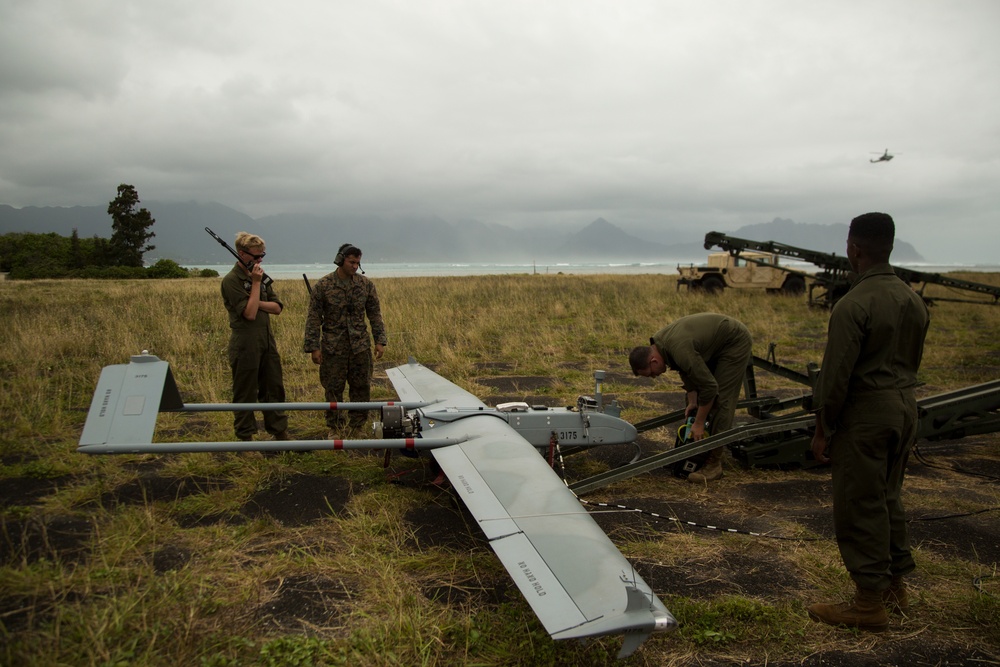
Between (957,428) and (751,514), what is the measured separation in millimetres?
2438

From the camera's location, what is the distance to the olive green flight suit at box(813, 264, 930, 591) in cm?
310

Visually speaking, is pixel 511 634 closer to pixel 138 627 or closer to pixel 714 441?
pixel 138 627

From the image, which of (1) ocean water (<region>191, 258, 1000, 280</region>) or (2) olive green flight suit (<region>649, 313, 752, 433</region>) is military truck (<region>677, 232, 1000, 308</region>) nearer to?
(1) ocean water (<region>191, 258, 1000, 280</region>)

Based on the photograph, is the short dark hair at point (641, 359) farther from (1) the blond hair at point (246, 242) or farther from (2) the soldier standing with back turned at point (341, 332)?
(1) the blond hair at point (246, 242)

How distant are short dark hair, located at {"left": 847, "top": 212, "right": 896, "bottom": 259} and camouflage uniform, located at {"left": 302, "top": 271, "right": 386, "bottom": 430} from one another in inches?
186

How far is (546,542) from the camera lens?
9.37ft

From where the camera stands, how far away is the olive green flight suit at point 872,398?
3104mm

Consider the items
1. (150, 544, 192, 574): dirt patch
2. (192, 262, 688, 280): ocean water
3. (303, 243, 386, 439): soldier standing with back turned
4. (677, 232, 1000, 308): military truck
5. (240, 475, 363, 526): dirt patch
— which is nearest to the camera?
(150, 544, 192, 574): dirt patch

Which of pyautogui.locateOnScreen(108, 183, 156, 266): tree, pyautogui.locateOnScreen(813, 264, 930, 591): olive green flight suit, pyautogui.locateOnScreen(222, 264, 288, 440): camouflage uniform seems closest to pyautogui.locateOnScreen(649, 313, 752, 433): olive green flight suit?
pyautogui.locateOnScreen(813, 264, 930, 591): olive green flight suit

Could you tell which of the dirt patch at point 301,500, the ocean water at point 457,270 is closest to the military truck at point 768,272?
the ocean water at point 457,270

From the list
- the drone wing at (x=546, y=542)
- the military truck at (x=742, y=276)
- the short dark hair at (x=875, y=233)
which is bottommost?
the drone wing at (x=546, y=542)

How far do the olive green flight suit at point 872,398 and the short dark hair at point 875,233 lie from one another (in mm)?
121

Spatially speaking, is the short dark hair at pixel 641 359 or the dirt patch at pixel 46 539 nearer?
the dirt patch at pixel 46 539

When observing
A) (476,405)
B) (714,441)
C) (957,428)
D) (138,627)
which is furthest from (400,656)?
(957,428)
